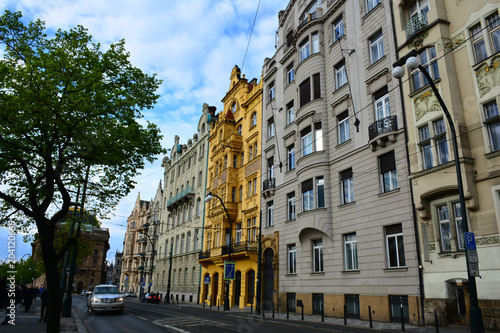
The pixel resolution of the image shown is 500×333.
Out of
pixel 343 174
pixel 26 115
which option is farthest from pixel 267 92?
pixel 26 115

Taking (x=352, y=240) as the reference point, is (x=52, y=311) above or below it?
below

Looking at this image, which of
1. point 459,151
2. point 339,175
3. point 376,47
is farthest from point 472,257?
point 376,47

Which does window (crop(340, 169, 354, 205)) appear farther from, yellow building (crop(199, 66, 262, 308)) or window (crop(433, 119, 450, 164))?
yellow building (crop(199, 66, 262, 308))

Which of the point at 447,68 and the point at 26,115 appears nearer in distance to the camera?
the point at 26,115

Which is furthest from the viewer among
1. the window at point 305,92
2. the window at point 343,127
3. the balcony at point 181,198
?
the balcony at point 181,198

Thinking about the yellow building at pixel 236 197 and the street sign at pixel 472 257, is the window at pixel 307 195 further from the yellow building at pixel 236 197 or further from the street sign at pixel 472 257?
the street sign at pixel 472 257

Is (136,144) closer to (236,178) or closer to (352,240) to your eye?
(352,240)

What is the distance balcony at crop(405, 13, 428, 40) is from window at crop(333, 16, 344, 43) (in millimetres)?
6406

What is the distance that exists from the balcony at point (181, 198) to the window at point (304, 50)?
25862mm

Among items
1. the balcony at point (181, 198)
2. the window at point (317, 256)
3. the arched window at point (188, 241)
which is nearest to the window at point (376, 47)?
the window at point (317, 256)

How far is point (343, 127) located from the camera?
23062 millimetres

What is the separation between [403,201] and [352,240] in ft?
13.8

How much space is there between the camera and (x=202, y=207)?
44719mm

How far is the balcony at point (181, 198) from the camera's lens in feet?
159
